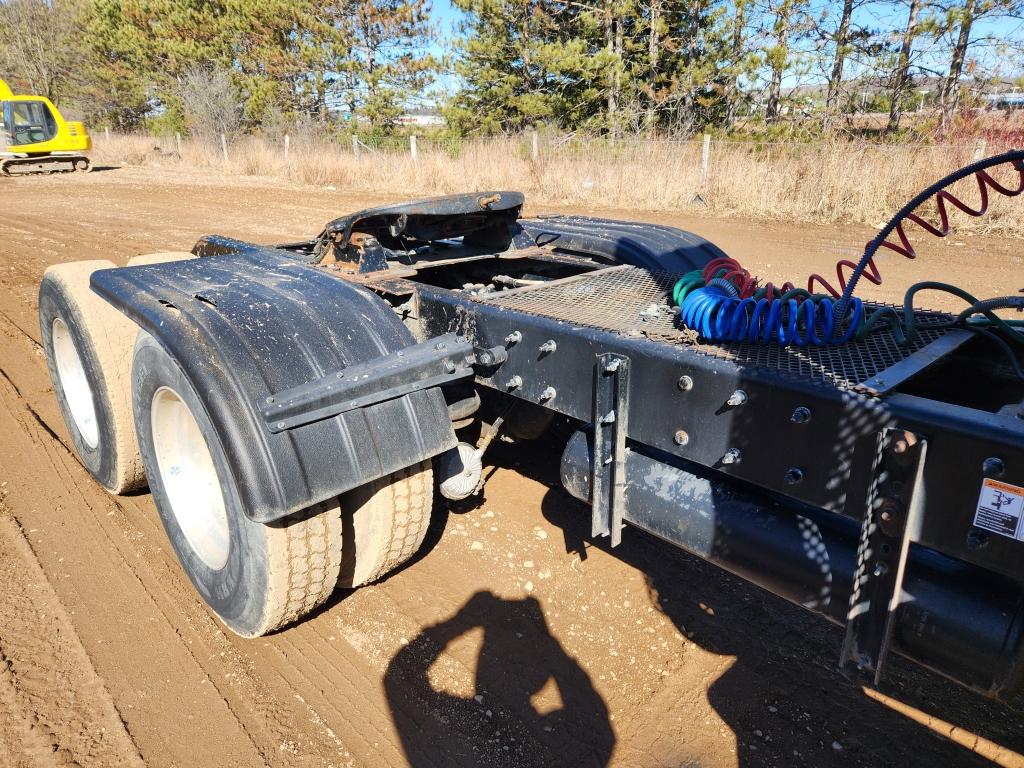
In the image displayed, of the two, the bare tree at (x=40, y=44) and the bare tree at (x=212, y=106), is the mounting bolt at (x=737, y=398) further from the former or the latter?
the bare tree at (x=40, y=44)

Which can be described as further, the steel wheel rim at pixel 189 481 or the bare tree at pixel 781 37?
the bare tree at pixel 781 37

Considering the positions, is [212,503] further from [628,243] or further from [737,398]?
[628,243]

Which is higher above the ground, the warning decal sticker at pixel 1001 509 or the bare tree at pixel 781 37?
the bare tree at pixel 781 37

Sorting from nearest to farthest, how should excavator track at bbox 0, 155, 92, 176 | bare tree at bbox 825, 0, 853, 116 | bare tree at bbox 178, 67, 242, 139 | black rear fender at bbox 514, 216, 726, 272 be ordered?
1. black rear fender at bbox 514, 216, 726, 272
2. bare tree at bbox 825, 0, 853, 116
3. excavator track at bbox 0, 155, 92, 176
4. bare tree at bbox 178, 67, 242, 139

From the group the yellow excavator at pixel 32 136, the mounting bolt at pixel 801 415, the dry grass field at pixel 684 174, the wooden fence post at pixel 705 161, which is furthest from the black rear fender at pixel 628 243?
the yellow excavator at pixel 32 136

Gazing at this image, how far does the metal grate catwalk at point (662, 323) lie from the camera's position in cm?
186

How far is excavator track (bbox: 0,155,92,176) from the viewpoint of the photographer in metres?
22.6

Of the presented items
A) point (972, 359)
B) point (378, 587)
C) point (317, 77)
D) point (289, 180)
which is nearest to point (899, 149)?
point (972, 359)

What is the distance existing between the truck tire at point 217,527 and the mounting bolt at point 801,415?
1.44 metres

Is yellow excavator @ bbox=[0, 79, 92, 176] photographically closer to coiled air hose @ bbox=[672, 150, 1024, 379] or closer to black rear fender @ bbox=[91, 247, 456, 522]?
black rear fender @ bbox=[91, 247, 456, 522]

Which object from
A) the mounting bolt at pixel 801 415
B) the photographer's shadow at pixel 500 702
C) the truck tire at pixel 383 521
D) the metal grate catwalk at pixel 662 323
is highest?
the metal grate catwalk at pixel 662 323

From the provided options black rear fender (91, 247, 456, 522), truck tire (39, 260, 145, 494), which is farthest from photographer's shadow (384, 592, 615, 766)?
truck tire (39, 260, 145, 494)

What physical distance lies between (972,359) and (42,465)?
4.28m

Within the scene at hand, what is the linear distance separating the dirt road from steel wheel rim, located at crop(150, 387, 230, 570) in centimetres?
28
